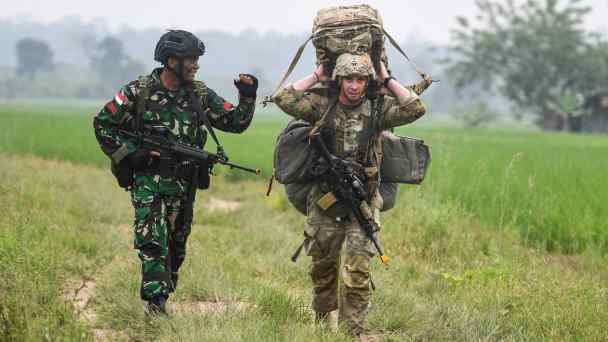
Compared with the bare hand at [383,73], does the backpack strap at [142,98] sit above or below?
below

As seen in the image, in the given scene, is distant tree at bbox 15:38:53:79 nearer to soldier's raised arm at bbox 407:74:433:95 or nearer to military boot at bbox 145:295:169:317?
military boot at bbox 145:295:169:317

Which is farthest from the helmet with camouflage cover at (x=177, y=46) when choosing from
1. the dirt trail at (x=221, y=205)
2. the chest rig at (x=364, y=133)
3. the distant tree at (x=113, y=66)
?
the distant tree at (x=113, y=66)

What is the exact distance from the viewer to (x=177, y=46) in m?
4.17

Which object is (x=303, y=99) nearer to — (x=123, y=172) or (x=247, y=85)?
(x=247, y=85)

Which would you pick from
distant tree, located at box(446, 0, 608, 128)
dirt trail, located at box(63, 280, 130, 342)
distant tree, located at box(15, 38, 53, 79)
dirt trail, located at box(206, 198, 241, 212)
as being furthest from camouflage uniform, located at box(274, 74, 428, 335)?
distant tree, located at box(15, 38, 53, 79)

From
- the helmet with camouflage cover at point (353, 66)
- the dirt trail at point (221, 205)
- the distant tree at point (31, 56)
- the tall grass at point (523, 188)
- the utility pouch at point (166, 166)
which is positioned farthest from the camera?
the distant tree at point (31, 56)

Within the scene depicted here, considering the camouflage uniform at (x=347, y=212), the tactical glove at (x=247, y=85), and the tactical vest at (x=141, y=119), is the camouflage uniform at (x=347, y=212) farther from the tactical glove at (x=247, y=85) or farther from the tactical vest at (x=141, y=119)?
the tactical vest at (x=141, y=119)

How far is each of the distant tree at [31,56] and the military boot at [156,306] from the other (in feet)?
330

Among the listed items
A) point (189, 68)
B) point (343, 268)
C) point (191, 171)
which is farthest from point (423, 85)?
point (191, 171)

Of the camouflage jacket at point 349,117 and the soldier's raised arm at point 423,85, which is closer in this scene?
the camouflage jacket at point 349,117

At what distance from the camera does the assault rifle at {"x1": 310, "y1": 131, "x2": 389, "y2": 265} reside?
13.2ft

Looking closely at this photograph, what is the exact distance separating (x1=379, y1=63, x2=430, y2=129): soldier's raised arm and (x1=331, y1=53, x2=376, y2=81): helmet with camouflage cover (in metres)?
0.20

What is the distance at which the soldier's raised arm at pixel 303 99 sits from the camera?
4.03m

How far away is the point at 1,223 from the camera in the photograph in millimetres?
5543
